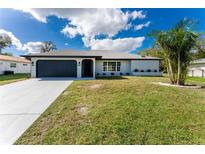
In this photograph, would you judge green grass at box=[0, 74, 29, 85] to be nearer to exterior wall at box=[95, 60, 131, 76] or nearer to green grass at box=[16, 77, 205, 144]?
exterior wall at box=[95, 60, 131, 76]

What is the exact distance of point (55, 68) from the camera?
19.9m

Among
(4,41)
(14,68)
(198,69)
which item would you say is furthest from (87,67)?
(4,41)

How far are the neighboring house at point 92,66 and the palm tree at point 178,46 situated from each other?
29.7ft

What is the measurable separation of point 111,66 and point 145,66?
501cm

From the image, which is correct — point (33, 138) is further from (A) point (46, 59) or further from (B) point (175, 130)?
(A) point (46, 59)

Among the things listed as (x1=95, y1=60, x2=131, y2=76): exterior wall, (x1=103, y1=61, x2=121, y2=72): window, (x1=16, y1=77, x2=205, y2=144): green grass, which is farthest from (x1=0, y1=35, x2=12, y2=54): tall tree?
(x1=16, y1=77, x2=205, y2=144): green grass

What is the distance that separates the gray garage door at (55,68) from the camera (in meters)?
19.7

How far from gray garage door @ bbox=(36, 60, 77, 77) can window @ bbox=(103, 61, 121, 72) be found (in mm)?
4955

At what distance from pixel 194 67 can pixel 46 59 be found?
22980 mm

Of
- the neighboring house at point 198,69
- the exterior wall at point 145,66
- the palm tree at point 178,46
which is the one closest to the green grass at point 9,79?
the palm tree at point 178,46

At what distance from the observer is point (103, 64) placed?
2323 cm
